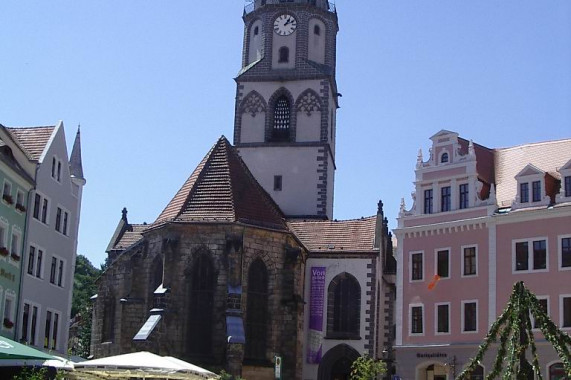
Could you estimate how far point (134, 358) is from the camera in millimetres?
25594

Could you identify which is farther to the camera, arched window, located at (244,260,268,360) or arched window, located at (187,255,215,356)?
arched window, located at (244,260,268,360)

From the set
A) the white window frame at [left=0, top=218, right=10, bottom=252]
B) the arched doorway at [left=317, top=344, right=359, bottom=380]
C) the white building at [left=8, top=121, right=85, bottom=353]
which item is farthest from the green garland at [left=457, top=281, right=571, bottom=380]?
the arched doorway at [left=317, top=344, right=359, bottom=380]

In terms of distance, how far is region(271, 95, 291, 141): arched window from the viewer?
189 feet

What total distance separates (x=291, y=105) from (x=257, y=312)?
16010 millimetres

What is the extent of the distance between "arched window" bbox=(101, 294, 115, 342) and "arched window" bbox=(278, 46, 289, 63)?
17.5 m

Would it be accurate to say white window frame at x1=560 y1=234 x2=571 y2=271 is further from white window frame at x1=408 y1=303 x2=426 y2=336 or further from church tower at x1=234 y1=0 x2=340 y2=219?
church tower at x1=234 y1=0 x2=340 y2=219

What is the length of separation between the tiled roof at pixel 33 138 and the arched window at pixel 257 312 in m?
10.7

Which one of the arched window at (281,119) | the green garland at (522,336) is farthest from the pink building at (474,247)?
the arched window at (281,119)

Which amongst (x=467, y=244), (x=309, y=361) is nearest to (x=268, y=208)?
(x=309, y=361)

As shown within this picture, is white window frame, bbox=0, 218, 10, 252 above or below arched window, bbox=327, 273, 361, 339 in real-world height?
above

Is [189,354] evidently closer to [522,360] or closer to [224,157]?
[224,157]

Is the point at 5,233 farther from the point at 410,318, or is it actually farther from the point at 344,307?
the point at 344,307

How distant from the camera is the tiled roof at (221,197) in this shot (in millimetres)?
45434

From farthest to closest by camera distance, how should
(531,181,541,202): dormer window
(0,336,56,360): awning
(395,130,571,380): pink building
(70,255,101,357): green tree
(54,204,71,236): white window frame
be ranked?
(70,255,101,357): green tree
(54,204,71,236): white window frame
(531,181,541,202): dormer window
(395,130,571,380): pink building
(0,336,56,360): awning
